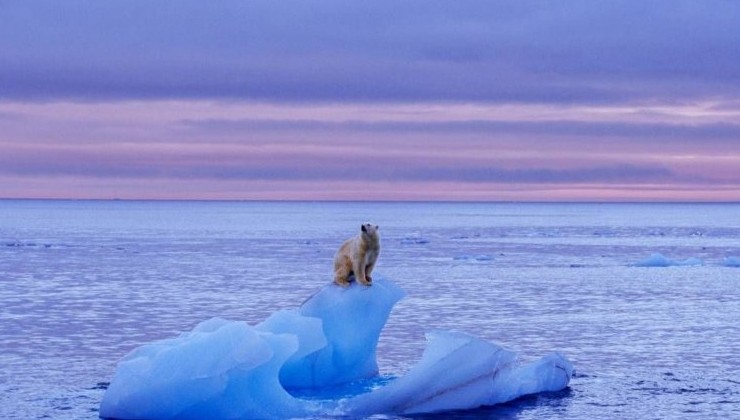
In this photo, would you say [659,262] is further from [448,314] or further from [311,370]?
[311,370]

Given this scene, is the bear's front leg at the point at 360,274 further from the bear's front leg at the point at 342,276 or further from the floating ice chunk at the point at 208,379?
the floating ice chunk at the point at 208,379

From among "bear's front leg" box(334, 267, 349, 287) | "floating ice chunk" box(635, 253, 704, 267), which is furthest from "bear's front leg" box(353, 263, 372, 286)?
"floating ice chunk" box(635, 253, 704, 267)

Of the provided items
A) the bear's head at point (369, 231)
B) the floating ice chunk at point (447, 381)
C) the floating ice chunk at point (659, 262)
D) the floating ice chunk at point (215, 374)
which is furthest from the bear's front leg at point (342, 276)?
the floating ice chunk at point (659, 262)

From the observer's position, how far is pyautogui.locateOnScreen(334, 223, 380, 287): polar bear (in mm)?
15820

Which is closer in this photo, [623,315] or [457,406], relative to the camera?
[457,406]

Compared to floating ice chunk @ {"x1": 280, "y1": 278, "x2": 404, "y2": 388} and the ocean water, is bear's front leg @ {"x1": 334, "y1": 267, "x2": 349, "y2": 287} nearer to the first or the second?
floating ice chunk @ {"x1": 280, "y1": 278, "x2": 404, "y2": 388}

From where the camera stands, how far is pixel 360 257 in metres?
15.8

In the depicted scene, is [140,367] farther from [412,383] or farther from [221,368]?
[412,383]

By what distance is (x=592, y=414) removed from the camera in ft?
48.0

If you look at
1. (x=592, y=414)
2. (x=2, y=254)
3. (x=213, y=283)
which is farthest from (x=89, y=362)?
(x=2, y=254)

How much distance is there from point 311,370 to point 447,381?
7.45 ft

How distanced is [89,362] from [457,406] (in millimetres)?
6586

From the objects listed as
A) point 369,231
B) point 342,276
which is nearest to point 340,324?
point 342,276

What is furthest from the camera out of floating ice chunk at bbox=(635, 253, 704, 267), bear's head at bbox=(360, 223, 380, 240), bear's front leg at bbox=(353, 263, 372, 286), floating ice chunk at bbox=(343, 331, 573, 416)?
floating ice chunk at bbox=(635, 253, 704, 267)
